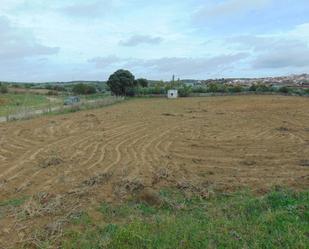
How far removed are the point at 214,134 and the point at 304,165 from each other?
5.66m

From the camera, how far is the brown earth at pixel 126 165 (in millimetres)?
6457

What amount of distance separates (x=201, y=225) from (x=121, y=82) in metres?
44.2

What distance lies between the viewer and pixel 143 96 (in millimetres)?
50250

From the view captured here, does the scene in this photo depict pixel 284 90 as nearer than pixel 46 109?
No

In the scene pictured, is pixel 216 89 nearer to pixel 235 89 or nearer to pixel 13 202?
pixel 235 89

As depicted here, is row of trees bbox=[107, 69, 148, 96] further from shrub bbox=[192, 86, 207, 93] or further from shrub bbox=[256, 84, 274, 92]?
shrub bbox=[256, 84, 274, 92]

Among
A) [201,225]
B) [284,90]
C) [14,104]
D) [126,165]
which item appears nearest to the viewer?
[201,225]

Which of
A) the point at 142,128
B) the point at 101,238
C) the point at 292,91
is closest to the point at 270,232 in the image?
the point at 101,238

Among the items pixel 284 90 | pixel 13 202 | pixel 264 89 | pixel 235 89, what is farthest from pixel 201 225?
pixel 235 89

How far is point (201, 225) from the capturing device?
16.9 feet

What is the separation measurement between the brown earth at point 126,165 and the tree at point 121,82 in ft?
108

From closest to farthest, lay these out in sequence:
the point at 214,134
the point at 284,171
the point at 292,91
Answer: the point at 284,171
the point at 214,134
the point at 292,91

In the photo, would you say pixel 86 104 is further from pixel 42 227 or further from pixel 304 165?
pixel 42 227

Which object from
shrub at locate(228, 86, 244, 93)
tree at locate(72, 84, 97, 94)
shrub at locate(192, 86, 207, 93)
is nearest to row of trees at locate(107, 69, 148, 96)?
shrub at locate(192, 86, 207, 93)
